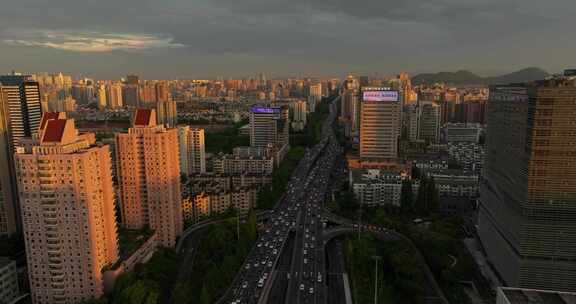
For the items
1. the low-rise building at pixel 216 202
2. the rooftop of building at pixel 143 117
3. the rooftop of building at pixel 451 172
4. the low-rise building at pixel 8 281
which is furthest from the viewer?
the rooftop of building at pixel 451 172

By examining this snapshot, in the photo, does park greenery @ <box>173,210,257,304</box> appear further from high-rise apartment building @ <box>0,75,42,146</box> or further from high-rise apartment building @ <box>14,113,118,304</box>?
high-rise apartment building @ <box>0,75,42,146</box>

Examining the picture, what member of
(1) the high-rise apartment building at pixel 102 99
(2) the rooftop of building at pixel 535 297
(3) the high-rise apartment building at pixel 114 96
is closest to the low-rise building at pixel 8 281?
(2) the rooftop of building at pixel 535 297

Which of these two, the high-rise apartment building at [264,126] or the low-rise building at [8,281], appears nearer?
the low-rise building at [8,281]

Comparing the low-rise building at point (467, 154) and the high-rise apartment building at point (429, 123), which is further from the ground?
the high-rise apartment building at point (429, 123)

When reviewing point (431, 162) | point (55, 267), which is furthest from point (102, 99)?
point (55, 267)

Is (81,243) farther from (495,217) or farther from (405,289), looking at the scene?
(495,217)

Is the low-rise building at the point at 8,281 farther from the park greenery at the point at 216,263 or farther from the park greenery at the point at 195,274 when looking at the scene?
the park greenery at the point at 216,263
